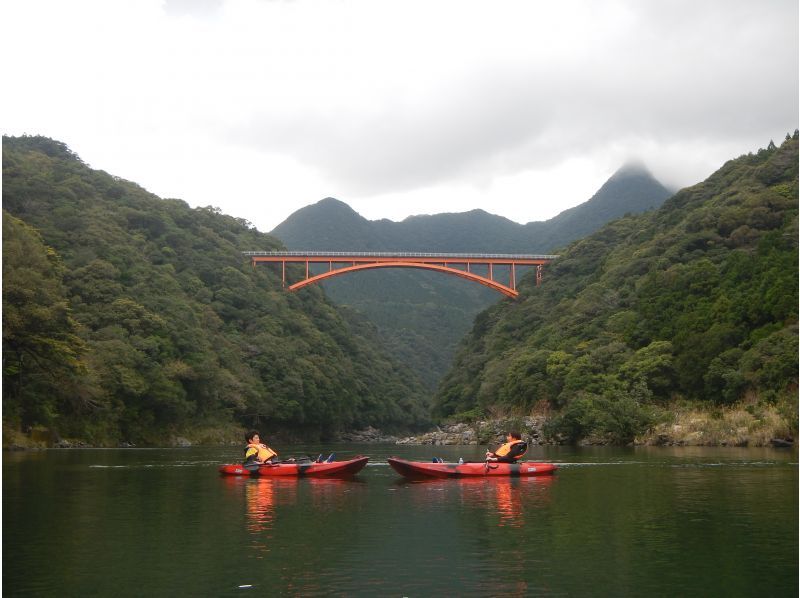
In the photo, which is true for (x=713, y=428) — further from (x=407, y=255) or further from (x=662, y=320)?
(x=407, y=255)

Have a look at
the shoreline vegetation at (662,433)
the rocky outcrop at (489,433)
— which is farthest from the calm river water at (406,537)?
the rocky outcrop at (489,433)

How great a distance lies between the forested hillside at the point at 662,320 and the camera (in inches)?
1799

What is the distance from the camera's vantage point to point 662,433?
4419 cm

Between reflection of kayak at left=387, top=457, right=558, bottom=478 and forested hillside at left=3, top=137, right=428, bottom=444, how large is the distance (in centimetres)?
1832

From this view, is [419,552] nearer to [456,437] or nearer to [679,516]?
[679,516]

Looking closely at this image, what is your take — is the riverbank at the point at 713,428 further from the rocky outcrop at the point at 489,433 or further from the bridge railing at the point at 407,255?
the bridge railing at the point at 407,255

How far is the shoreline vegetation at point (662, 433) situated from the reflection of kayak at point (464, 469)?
1661 centimetres

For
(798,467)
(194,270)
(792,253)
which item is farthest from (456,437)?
(798,467)

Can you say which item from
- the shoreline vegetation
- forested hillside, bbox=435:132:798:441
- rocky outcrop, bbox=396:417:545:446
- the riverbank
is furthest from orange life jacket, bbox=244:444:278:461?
rocky outcrop, bbox=396:417:545:446

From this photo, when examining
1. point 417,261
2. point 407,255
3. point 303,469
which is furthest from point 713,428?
point 407,255

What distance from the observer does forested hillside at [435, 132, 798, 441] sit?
45.7 m

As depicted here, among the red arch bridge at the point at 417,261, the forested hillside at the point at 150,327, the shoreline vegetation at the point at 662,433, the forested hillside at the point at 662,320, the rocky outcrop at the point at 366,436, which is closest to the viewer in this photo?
the shoreline vegetation at the point at 662,433

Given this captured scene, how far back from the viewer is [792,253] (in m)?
49.6

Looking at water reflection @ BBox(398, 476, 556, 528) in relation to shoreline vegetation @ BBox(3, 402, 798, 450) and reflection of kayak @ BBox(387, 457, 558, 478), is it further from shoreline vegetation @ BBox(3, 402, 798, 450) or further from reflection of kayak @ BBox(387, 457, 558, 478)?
shoreline vegetation @ BBox(3, 402, 798, 450)
